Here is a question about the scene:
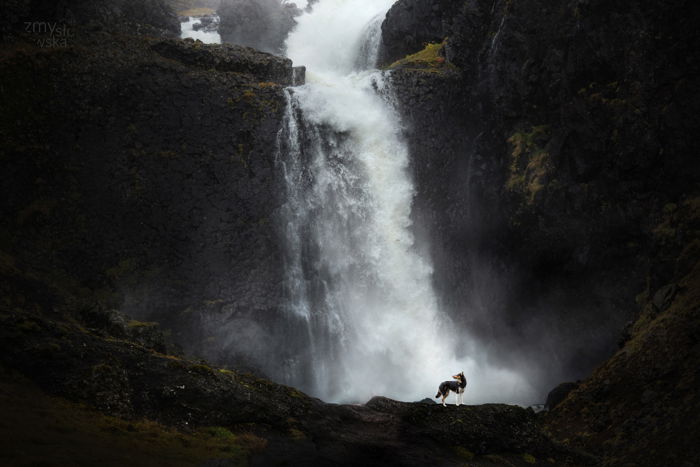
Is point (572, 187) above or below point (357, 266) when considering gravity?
above

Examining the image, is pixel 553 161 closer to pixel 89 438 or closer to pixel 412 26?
pixel 412 26

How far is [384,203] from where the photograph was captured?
29141mm

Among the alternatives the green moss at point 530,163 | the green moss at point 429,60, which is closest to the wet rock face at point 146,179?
the green moss at point 429,60

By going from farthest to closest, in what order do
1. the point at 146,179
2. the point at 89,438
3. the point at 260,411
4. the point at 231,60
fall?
the point at 231,60, the point at 146,179, the point at 260,411, the point at 89,438

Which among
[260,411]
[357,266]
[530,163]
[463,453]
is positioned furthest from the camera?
[357,266]

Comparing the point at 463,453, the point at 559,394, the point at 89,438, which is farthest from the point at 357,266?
the point at 89,438

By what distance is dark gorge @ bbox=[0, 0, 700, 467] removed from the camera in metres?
22.5

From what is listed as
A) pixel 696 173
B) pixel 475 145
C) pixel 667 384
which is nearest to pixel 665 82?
pixel 696 173

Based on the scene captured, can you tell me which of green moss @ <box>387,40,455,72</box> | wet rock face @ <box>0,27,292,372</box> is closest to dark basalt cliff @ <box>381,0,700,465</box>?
green moss @ <box>387,40,455,72</box>

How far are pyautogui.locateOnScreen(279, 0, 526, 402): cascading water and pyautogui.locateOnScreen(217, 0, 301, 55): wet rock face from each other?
20.8 meters

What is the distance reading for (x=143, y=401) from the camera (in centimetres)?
1029

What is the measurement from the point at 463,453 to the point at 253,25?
45527 mm

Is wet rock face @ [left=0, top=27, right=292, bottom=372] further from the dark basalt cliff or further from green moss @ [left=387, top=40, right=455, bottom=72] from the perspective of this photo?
the dark basalt cliff

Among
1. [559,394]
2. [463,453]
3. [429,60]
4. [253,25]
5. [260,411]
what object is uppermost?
[253,25]
